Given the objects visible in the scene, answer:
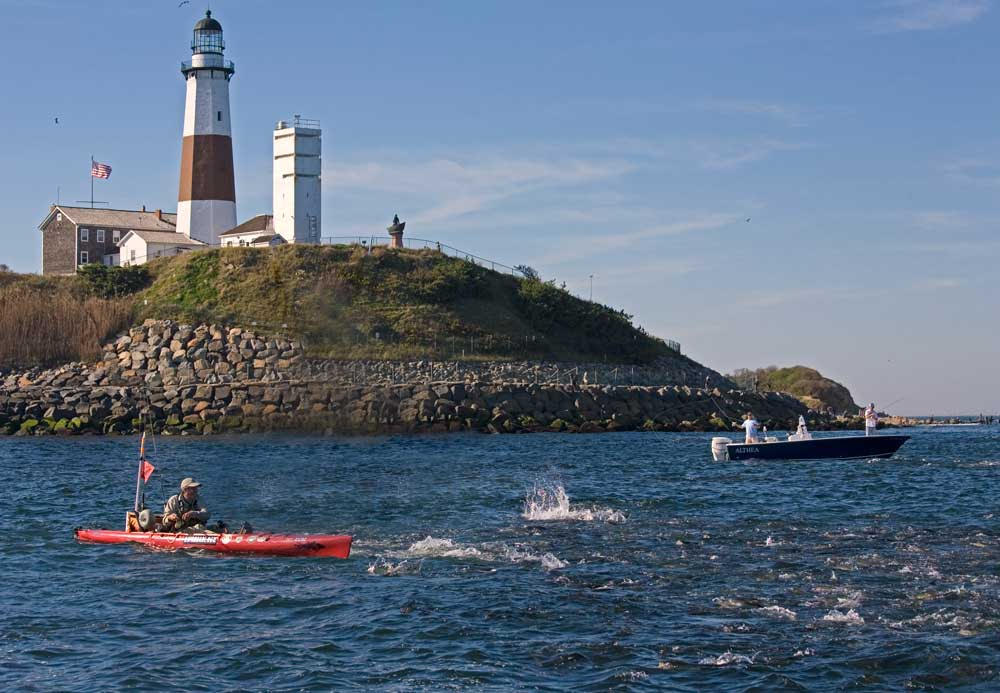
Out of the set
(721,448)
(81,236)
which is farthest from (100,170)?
(721,448)

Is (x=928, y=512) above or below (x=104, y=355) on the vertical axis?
below

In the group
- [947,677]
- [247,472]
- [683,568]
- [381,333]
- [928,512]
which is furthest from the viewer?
[381,333]

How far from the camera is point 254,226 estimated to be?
296 ft

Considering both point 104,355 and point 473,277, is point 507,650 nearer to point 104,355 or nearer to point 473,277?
point 104,355

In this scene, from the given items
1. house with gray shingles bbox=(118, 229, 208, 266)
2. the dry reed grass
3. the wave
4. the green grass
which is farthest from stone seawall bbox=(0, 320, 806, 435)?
Answer: the wave

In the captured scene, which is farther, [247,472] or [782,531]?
[247,472]

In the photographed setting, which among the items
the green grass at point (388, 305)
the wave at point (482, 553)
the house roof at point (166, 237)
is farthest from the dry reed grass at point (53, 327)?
the wave at point (482, 553)

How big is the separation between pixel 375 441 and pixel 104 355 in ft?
78.9

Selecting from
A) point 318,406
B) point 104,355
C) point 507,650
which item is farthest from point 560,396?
point 507,650

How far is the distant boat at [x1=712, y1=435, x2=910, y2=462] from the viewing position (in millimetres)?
45062

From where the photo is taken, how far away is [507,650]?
1716 centimetres

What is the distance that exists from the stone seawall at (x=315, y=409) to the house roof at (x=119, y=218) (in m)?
29.0

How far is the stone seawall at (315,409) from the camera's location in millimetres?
61312

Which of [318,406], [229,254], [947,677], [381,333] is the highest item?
[229,254]
